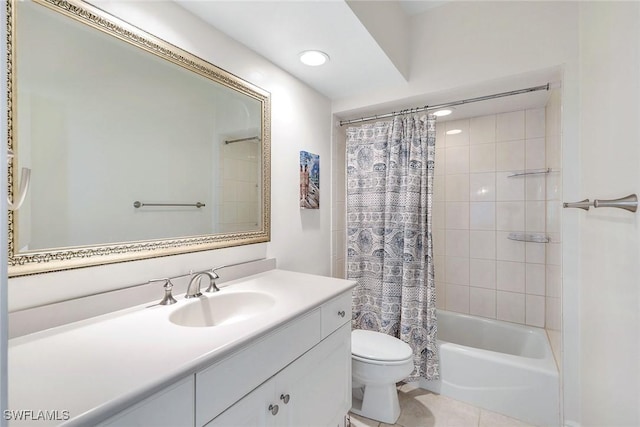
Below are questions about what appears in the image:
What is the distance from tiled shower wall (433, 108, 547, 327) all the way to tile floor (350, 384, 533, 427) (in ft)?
2.93

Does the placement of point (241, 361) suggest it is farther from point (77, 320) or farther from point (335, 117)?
point (335, 117)

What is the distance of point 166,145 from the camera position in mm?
1258

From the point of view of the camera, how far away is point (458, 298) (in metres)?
2.62

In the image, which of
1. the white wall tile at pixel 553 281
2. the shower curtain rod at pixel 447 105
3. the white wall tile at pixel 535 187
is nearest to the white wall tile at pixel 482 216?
the white wall tile at pixel 535 187

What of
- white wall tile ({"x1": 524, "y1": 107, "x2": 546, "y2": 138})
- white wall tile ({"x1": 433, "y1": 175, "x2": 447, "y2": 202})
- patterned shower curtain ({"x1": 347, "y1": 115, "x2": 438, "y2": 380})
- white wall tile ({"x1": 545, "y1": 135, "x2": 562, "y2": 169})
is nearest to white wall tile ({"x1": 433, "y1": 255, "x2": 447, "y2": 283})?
white wall tile ({"x1": 433, "y1": 175, "x2": 447, "y2": 202})

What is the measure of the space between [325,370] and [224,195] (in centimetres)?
99

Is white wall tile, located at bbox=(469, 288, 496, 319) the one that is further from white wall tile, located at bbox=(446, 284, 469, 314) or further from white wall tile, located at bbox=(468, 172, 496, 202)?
white wall tile, located at bbox=(468, 172, 496, 202)

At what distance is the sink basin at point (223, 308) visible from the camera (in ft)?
3.81

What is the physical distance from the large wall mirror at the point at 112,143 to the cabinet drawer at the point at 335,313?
1.97ft

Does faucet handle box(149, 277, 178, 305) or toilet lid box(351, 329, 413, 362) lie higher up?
faucet handle box(149, 277, 178, 305)

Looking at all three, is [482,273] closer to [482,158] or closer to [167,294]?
[482,158]

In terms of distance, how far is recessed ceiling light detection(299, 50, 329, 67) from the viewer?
1637 millimetres

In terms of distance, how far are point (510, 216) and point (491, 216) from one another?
14 cm

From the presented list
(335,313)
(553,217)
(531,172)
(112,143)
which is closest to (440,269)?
(553,217)
